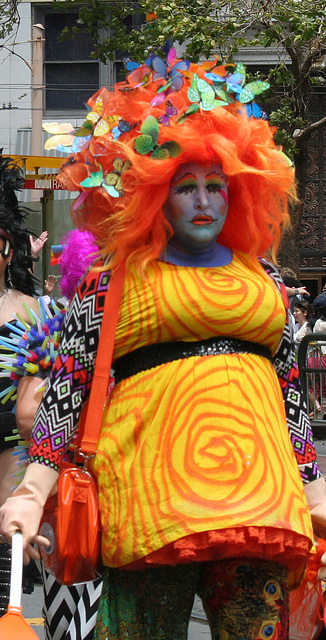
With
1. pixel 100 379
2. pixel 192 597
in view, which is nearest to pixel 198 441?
pixel 100 379

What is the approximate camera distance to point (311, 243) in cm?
1817

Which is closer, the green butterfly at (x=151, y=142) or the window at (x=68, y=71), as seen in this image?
the green butterfly at (x=151, y=142)

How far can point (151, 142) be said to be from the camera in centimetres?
278

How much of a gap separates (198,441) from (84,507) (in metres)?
0.34

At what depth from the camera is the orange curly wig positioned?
2752 mm

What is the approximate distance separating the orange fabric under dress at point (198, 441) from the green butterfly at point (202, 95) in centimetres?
47

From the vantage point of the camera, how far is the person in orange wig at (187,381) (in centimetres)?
249

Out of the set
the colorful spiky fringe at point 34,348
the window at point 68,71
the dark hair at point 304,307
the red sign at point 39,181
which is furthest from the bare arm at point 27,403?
the window at point 68,71

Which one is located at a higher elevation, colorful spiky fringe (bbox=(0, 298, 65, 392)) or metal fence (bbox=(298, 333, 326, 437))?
colorful spiky fringe (bbox=(0, 298, 65, 392))

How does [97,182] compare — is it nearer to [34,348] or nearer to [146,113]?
[146,113]

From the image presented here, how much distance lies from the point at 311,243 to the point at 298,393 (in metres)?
15.6

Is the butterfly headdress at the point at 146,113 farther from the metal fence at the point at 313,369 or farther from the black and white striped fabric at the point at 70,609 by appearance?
the metal fence at the point at 313,369

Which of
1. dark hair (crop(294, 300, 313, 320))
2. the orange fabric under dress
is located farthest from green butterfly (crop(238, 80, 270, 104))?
dark hair (crop(294, 300, 313, 320))

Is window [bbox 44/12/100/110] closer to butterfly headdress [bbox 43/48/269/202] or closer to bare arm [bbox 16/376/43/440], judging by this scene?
bare arm [bbox 16/376/43/440]
